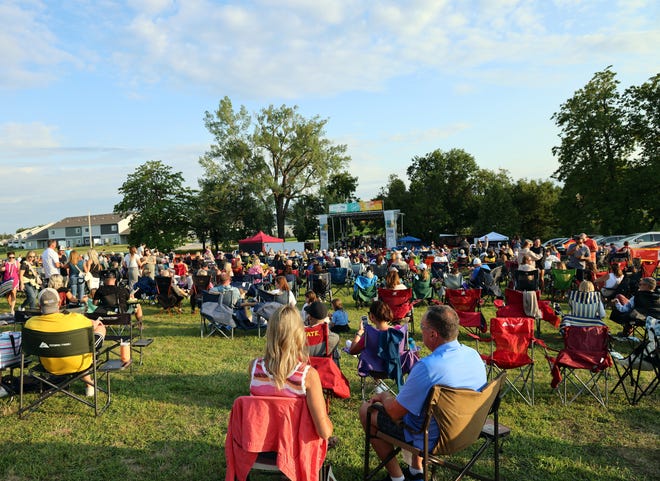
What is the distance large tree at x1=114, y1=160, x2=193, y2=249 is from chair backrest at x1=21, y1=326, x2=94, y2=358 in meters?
33.0

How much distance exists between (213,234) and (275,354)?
1558 inches

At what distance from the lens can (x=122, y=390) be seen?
4980mm

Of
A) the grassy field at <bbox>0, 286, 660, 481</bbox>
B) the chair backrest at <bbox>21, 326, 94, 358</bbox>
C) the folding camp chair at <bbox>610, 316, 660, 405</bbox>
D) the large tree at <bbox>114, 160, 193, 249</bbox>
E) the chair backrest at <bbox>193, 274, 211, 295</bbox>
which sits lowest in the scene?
the grassy field at <bbox>0, 286, 660, 481</bbox>

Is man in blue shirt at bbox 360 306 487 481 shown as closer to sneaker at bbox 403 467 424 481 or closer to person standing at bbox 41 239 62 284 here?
sneaker at bbox 403 467 424 481

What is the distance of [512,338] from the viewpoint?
4.57m

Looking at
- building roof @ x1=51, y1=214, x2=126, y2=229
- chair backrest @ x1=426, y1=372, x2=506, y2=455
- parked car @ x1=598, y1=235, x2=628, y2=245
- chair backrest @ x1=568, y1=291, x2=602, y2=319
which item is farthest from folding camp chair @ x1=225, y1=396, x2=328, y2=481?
building roof @ x1=51, y1=214, x2=126, y2=229

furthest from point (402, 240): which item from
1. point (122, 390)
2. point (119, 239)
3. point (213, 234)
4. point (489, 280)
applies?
point (119, 239)

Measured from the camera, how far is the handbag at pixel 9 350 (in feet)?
14.2

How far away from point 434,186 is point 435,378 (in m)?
43.0

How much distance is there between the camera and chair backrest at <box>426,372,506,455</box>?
95.8 inches

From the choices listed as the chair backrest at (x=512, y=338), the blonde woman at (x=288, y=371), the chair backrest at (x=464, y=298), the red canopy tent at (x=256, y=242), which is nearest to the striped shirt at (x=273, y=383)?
the blonde woman at (x=288, y=371)

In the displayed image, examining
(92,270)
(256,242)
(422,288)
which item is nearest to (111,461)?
(422,288)

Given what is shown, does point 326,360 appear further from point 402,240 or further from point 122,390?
point 402,240

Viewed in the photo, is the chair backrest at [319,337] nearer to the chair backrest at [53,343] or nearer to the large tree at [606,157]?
the chair backrest at [53,343]
